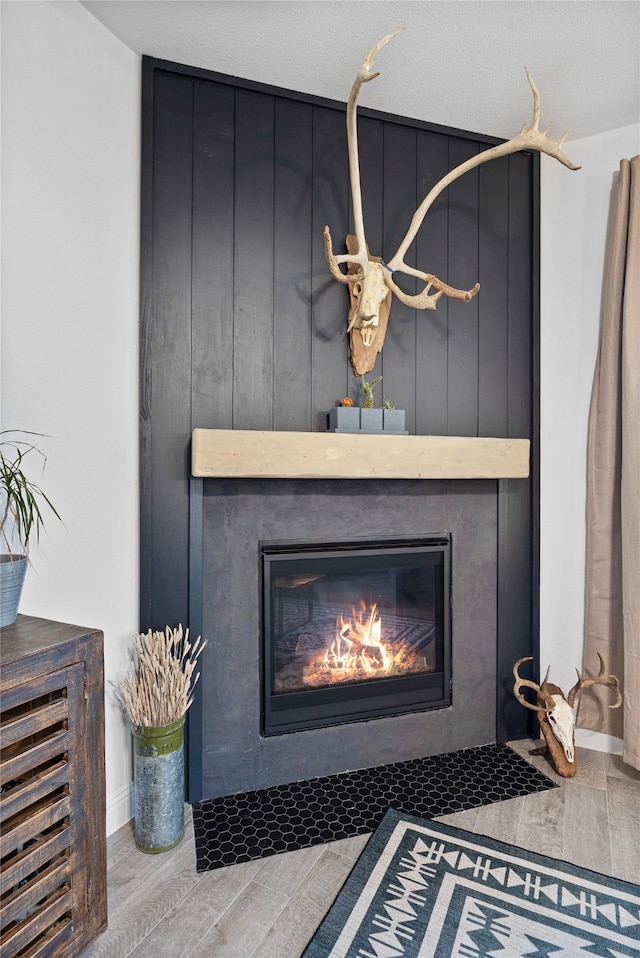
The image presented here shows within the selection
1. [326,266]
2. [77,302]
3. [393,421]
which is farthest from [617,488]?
[77,302]

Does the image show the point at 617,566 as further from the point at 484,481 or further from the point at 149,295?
the point at 149,295

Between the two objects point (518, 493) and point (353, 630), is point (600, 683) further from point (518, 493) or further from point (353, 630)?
point (353, 630)

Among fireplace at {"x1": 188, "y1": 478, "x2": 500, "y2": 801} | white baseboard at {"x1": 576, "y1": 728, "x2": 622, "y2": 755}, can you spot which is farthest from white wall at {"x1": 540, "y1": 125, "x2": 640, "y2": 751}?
fireplace at {"x1": 188, "y1": 478, "x2": 500, "y2": 801}

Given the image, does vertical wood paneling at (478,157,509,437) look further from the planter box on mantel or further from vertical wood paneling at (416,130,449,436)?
the planter box on mantel

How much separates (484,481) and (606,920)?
149 cm

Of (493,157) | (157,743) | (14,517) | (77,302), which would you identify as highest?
(493,157)

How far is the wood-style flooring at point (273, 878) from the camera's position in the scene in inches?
56.8

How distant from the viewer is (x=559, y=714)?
2.26 meters

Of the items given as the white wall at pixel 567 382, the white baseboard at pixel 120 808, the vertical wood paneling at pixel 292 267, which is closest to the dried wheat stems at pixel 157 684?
the white baseboard at pixel 120 808

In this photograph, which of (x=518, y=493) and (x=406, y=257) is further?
(x=518, y=493)

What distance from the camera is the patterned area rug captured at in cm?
143

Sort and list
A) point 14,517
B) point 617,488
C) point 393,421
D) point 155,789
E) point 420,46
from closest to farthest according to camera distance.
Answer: point 14,517 < point 155,789 < point 420,46 < point 393,421 < point 617,488

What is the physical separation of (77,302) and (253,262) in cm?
65

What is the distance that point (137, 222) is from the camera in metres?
1.94
